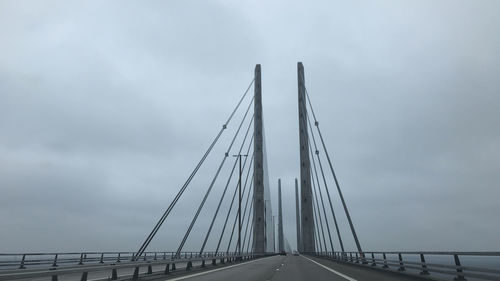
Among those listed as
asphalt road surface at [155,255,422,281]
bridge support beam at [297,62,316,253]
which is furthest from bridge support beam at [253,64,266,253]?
asphalt road surface at [155,255,422,281]

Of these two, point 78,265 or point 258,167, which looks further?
point 258,167

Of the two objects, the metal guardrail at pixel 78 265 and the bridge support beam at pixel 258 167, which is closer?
the metal guardrail at pixel 78 265

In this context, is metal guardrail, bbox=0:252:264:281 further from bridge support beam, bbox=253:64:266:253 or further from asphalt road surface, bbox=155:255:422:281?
bridge support beam, bbox=253:64:266:253

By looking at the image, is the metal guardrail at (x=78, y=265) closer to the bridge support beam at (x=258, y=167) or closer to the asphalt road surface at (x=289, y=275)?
the asphalt road surface at (x=289, y=275)

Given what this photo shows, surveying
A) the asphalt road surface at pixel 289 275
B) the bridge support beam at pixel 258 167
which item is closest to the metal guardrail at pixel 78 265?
the asphalt road surface at pixel 289 275

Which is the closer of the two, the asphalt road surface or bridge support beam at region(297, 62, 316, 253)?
the asphalt road surface

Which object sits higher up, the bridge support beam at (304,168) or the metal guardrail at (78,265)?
the bridge support beam at (304,168)

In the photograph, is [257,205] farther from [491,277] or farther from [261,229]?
[491,277]

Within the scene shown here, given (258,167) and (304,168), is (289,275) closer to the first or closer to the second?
(258,167)

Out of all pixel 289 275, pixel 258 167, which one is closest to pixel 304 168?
pixel 258 167

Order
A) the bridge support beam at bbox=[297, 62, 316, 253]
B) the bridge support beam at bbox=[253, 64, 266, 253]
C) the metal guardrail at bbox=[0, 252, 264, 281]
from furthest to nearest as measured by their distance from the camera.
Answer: the bridge support beam at bbox=[297, 62, 316, 253] < the bridge support beam at bbox=[253, 64, 266, 253] < the metal guardrail at bbox=[0, 252, 264, 281]

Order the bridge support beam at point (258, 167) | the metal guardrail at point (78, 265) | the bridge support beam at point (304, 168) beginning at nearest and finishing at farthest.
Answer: the metal guardrail at point (78, 265) < the bridge support beam at point (258, 167) < the bridge support beam at point (304, 168)

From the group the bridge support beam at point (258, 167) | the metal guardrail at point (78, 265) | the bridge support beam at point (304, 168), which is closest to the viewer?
the metal guardrail at point (78, 265)

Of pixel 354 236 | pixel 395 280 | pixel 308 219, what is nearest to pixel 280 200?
pixel 308 219
